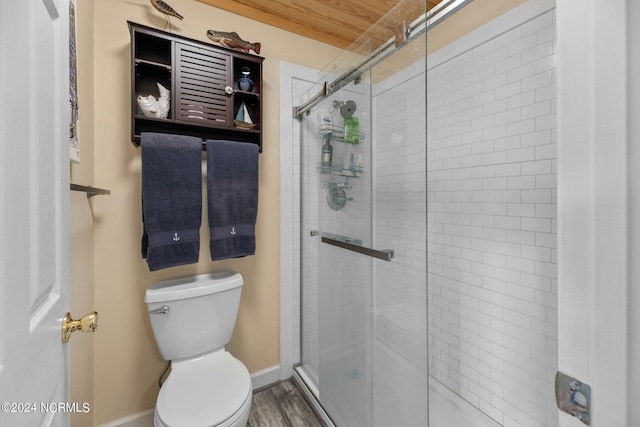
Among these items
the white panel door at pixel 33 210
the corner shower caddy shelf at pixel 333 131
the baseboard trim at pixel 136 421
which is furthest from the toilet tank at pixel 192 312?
the corner shower caddy shelf at pixel 333 131

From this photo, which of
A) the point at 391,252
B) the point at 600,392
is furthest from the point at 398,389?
the point at 600,392

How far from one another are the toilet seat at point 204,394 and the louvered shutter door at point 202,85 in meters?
1.26

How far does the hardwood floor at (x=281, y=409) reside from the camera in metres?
1.46

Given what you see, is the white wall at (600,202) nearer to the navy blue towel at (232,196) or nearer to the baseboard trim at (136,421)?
the navy blue towel at (232,196)

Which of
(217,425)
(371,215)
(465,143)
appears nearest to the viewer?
(217,425)

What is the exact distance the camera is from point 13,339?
1.18 ft

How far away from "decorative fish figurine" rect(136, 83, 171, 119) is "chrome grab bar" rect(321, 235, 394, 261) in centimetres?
107

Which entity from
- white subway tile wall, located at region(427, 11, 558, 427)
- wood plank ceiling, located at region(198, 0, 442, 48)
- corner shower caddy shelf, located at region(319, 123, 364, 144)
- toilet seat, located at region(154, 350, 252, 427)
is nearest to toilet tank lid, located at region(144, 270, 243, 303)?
toilet seat, located at region(154, 350, 252, 427)

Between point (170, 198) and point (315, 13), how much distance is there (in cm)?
141

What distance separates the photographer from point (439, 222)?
1.60 meters

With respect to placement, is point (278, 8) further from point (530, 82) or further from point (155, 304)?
point (155, 304)

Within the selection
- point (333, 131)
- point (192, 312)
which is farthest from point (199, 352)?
point (333, 131)

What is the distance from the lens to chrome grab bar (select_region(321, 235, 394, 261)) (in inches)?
42.0

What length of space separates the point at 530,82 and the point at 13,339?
5.83 feet
